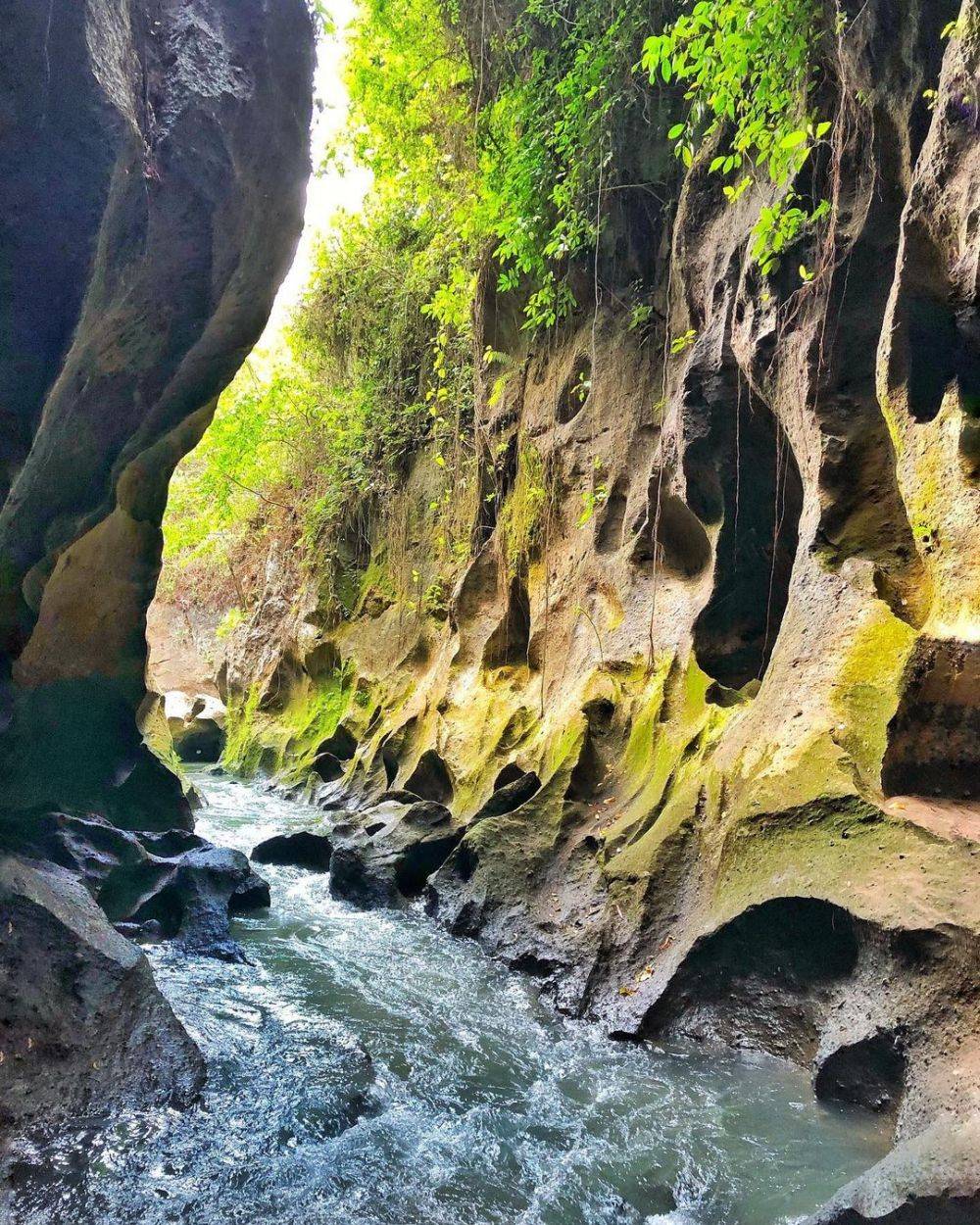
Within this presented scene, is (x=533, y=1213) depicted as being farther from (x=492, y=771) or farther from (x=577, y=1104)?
(x=492, y=771)

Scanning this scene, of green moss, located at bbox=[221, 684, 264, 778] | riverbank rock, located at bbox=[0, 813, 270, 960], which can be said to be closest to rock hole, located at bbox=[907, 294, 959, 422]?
riverbank rock, located at bbox=[0, 813, 270, 960]

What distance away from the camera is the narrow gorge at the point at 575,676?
3.41m

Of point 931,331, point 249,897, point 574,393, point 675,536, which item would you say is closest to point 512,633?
point 574,393

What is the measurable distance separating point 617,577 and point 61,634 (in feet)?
15.6

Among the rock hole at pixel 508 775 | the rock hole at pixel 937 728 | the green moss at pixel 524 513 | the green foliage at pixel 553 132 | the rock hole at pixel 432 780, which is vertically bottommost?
the rock hole at pixel 432 780

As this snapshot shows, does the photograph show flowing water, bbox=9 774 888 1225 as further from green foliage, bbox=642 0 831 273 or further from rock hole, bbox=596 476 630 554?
green foliage, bbox=642 0 831 273

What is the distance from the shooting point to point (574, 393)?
9.35 metres

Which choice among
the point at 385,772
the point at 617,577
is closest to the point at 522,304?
the point at 617,577

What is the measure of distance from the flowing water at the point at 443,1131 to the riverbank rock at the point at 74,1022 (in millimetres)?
158

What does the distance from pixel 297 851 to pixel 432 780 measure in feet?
5.40

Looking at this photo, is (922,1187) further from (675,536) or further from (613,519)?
(613,519)

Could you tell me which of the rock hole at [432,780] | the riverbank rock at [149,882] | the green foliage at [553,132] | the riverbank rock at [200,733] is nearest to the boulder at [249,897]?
the riverbank rock at [149,882]

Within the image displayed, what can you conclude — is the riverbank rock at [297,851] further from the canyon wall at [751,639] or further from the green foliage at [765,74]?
the green foliage at [765,74]

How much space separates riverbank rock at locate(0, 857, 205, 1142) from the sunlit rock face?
5.29 ft
